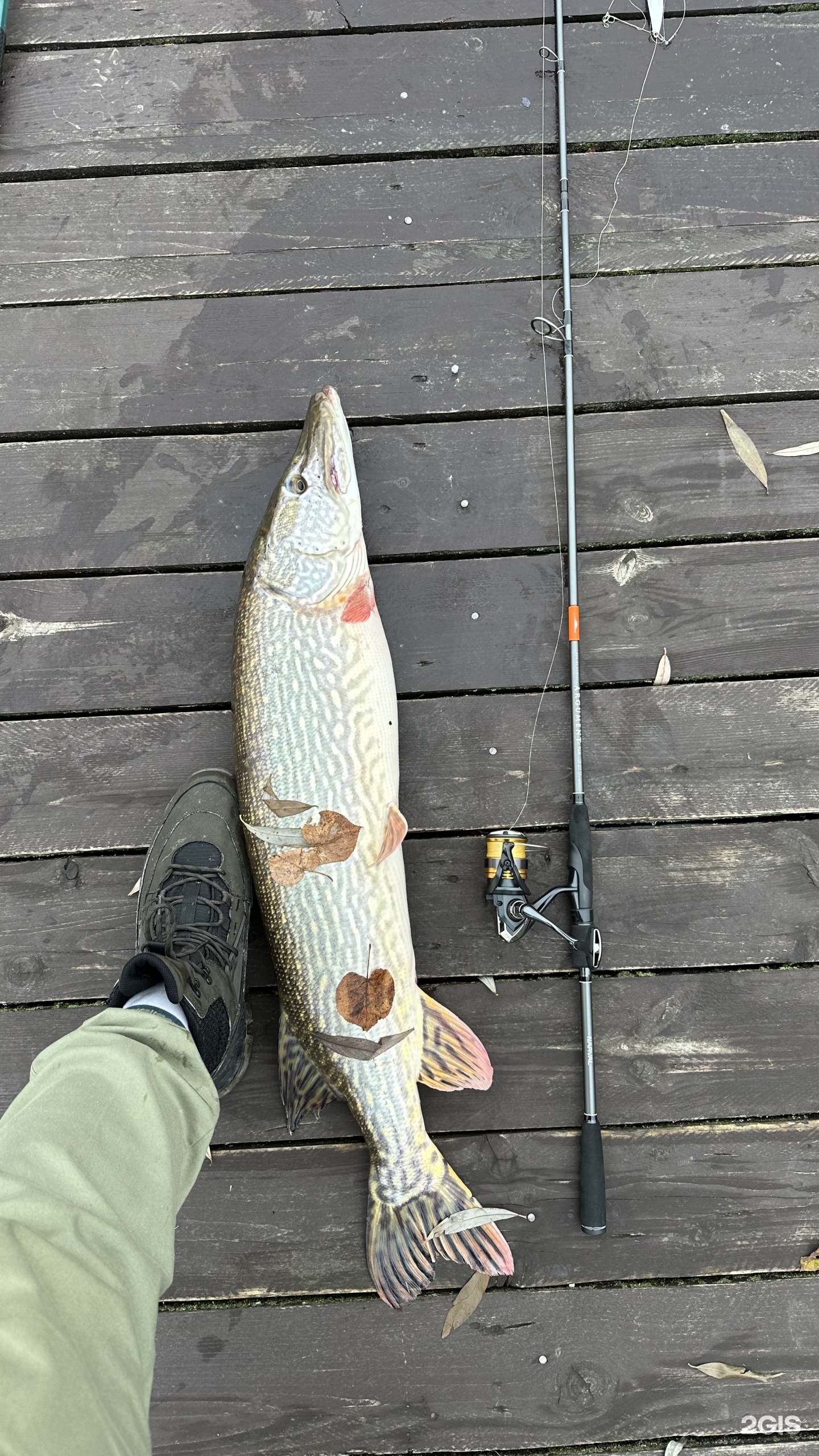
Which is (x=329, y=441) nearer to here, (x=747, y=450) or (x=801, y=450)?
(x=747, y=450)

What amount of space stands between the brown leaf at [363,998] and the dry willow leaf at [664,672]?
82 cm

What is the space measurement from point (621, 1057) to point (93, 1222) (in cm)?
108

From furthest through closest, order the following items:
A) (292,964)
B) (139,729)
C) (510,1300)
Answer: (139,729)
(510,1300)
(292,964)

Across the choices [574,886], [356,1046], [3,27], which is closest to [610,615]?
[574,886]

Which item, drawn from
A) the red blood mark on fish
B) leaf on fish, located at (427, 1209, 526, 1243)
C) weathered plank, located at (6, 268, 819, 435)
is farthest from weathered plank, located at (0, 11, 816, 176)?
leaf on fish, located at (427, 1209, 526, 1243)

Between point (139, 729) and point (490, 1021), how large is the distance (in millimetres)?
968

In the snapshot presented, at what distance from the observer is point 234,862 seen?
1.73m

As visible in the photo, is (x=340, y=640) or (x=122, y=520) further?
(x=122, y=520)

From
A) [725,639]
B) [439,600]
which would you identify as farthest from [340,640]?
[725,639]

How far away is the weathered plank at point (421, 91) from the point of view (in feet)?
5.93

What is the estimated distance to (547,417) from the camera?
5.84 ft

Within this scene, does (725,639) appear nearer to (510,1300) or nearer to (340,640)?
(340,640)

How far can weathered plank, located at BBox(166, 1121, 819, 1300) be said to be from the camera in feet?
5.52

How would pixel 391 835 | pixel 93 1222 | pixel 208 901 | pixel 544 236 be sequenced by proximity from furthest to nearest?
1. pixel 544 236
2. pixel 208 901
3. pixel 391 835
4. pixel 93 1222
